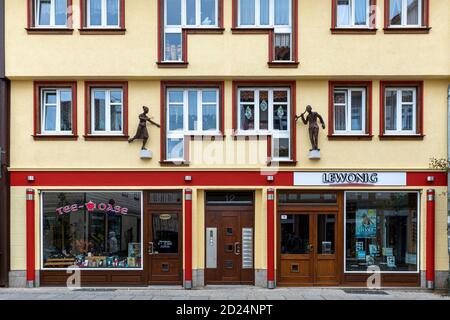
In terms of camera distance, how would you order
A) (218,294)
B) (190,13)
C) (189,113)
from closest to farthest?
(218,294) < (190,13) < (189,113)

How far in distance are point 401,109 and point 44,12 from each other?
419 inches

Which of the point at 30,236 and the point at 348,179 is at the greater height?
the point at 348,179

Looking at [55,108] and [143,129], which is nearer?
[143,129]

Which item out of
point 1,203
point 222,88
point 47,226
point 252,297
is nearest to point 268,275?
point 252,297

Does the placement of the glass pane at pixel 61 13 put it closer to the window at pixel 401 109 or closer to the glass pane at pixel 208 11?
the glass pane at pixel 208 11

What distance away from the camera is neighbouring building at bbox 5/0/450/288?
1338 centimetres

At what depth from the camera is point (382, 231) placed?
13.8 meters

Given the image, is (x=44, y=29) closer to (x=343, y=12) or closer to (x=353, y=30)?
(x=343, y=12)

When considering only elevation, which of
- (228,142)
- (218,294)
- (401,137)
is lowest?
(218,294)

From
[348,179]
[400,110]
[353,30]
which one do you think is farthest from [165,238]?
[353,30]

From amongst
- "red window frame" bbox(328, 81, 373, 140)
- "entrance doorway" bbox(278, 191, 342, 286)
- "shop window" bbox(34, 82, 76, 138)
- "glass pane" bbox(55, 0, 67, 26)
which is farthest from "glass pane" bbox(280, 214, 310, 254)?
"glass pane" bbox(55, 0, 67, 26)

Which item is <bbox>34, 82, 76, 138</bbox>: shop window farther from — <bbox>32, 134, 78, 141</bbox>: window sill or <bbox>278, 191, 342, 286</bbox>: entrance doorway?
<bbox>278, 191, 342, 286</bbox>: entrance doorway

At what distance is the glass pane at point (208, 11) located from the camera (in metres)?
13.6

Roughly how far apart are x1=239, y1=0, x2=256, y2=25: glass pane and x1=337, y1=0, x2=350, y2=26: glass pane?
2.44 meters
